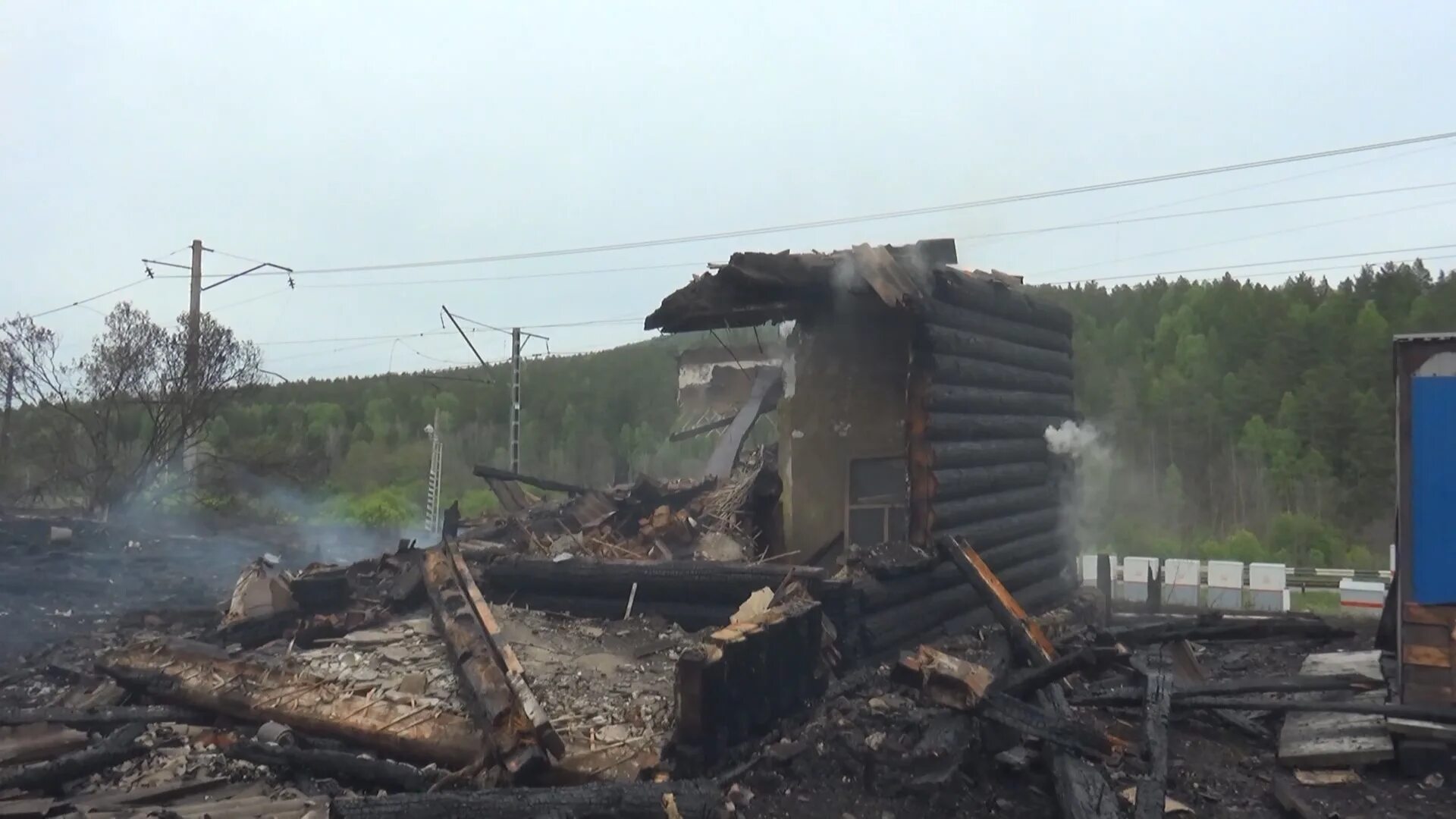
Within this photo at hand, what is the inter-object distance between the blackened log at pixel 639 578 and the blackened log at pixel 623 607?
4cm

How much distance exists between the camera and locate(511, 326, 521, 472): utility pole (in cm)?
2614

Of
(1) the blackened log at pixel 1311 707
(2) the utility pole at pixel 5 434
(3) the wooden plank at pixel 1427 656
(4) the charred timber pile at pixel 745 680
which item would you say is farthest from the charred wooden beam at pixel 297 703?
(2) the utility pole at pixel 5 434

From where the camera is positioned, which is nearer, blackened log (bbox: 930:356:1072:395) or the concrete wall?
blackened log (bbox: 930:356:1072:395)

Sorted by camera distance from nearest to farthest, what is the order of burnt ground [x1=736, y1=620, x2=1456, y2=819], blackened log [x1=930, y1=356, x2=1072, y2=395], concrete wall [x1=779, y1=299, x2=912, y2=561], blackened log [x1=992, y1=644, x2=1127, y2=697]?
burnt ground [x1=736, y1=620, x2=1456, y2=819], blackened log [x1=992, y1=644, x2=1127, y2=697], blackened log [x1=930, y1=356, x2=1072, y2=395], concrete wall [x1=779, y1=299, x2=912, y2=561]

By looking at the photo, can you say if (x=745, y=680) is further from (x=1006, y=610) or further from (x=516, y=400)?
(x=516, y=400)

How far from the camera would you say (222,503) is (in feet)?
87.3

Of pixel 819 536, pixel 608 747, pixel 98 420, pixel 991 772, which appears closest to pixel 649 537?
pixel 819 536

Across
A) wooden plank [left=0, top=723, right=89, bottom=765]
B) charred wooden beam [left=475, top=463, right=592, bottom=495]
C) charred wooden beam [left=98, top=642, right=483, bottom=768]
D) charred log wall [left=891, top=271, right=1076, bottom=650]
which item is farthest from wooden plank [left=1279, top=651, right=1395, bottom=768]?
charred wooden beam [left=475, top=463, right=592, bottom=495]

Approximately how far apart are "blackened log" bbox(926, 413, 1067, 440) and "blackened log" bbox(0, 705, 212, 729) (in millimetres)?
7035

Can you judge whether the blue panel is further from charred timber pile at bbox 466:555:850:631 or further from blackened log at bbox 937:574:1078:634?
blackened log at bbox 937:574:1078:634

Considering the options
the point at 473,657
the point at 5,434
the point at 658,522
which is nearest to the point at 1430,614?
the point at 473,657

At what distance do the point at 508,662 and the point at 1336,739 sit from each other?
5562mm

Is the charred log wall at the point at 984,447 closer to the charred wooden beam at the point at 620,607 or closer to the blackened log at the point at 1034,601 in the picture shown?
the blackened log at the point at 1034,601

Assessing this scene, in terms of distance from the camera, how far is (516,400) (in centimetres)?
2694
